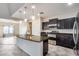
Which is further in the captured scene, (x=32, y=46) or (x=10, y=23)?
(x=32, y=46)

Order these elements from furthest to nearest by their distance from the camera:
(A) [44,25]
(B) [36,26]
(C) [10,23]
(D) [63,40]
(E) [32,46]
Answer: (D) [63,40], (E) [32,46], (A) [44,25], (B) [36,26], (C) [10,23]

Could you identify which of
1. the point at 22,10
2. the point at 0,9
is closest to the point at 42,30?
the point at 22,10

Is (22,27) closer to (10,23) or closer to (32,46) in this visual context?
(10,23)

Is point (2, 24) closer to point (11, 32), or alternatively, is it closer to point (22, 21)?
point (11, 32)

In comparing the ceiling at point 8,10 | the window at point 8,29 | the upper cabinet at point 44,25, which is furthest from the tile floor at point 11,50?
the upper cabinet at point 44,25

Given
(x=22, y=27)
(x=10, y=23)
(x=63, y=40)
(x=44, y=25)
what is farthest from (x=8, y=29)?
(x=63, y=40)

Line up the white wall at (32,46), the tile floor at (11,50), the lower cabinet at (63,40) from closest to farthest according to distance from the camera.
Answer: the tile floor at (11,50) < the white wall at (32,46) < the lower cabinet at (63,40)

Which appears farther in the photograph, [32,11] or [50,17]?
[50,17]

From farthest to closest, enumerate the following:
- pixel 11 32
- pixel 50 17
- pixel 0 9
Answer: pixel 50 17, pixel 11 32, pixel 0 9

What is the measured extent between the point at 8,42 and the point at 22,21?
745 millimetres

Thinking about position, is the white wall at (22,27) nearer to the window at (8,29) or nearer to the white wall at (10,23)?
the white wall at (10,23)

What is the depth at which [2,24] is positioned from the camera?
2363 mm

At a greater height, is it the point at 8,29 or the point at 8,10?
the point at 8,10

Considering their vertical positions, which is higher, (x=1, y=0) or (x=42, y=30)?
(x=1, y=0)
